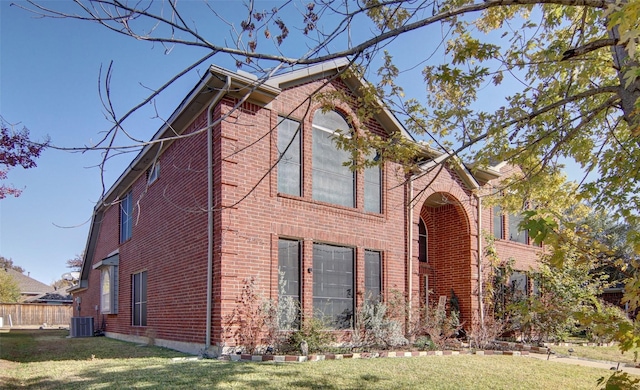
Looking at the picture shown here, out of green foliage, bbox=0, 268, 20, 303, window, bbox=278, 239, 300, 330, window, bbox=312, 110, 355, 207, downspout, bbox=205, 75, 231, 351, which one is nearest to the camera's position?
downspout, bbox=205, 75, 231, 351

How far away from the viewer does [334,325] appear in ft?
37.9

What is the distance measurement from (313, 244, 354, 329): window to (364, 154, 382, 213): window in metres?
1.49

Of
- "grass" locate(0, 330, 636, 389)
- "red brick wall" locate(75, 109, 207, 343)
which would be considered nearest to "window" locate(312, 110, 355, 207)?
"red brick wall" locate(75, 109, 207, 343)

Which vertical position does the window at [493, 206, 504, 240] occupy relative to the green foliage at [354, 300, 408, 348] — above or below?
above

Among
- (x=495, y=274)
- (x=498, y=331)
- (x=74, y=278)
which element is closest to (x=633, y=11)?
(x=498, y=331)

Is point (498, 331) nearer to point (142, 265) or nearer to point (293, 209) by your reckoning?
point (293, 209)

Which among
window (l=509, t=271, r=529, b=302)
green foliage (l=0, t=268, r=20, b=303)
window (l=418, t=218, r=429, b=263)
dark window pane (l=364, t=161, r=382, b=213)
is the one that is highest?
dark window pane (l=364, t=161, r=382, b=213)

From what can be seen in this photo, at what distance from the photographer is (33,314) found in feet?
123

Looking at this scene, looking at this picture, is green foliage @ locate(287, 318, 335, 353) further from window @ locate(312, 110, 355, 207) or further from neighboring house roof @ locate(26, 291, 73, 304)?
neighboring house roof @ locate(26, 291, 73, 304)

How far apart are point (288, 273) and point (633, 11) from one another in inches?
351

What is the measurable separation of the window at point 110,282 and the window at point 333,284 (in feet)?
32.8

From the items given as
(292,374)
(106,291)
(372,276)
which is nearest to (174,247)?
(372,276)

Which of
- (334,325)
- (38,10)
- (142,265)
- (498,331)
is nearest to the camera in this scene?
(38,10)

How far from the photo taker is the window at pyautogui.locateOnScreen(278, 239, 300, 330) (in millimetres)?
10391
